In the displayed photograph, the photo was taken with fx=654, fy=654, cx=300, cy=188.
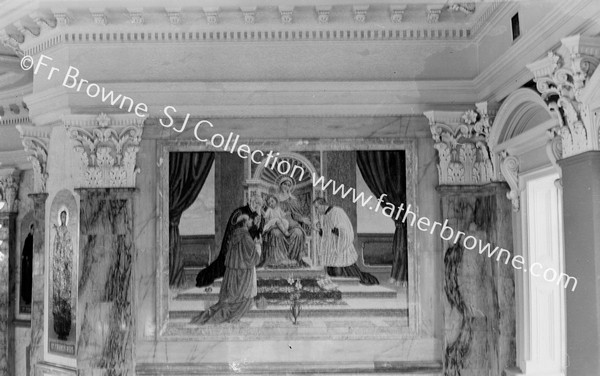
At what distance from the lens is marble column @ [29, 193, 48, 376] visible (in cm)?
728

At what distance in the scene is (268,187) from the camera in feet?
22.6

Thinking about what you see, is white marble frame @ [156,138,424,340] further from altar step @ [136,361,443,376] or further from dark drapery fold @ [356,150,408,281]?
altar step @ [136,361,443,376]

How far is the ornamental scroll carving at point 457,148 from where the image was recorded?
6738 mm

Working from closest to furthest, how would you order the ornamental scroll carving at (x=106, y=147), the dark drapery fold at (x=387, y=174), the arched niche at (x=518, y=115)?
the arched niche at (x=518, y=115), the ornamental scroll carving at (x=106, y=147), the dark drapery fold at (x=387, y=174)

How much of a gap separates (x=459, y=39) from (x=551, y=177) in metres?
1.95

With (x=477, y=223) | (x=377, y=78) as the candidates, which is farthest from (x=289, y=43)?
(x=477, y=223)

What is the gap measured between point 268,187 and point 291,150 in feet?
1.51

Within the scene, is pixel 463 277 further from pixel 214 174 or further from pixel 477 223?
pixel 214 174

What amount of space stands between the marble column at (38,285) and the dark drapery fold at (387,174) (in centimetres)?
357

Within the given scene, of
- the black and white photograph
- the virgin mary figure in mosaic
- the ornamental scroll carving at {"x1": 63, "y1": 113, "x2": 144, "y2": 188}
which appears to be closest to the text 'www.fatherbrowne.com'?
Answer: the black and white photograph

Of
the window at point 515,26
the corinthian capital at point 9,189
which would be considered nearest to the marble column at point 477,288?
the window at point 515,26

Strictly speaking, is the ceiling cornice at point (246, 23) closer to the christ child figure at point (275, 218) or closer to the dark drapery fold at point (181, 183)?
the dark drapery fold at point (181, 183)

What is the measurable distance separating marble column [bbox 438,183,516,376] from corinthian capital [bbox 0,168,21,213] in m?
6.42

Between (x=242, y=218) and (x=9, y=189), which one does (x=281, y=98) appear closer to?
(x=242, y=218)
